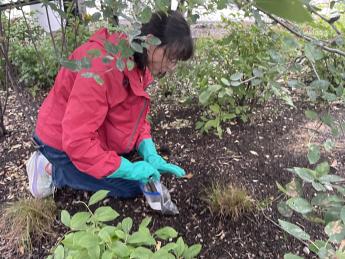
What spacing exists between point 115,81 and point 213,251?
0.79 meters

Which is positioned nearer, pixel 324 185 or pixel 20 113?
pixel 324 185

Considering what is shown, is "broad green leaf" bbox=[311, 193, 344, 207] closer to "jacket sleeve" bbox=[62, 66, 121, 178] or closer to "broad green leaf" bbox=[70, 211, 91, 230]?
"broad green leaf" bbox=[70, 211, 91, 230]

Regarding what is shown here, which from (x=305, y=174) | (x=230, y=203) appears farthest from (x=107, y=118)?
(x=305, y=174)

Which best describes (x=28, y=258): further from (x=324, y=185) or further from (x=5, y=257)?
(x=324, y=185)

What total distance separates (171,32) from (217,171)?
2.96ft

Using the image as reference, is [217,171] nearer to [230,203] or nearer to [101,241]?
[230,203]

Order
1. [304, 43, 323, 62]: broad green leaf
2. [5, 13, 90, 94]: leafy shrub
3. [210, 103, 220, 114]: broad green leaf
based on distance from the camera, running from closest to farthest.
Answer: [304, 43, 323, 62]: broad green leaf
[210, 103, 220, 114]: broad green leaf
[5, 13, 90, 94]: leafy shrub

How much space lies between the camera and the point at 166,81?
9.32ft

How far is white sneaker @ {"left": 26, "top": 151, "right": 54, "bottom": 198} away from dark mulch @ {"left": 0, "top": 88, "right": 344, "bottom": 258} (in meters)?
0.09

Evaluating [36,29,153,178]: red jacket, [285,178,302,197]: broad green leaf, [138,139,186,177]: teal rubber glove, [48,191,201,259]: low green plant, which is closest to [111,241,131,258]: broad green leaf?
[48,191,201,259]: low green plant

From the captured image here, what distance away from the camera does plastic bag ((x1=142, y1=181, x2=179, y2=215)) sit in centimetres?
184

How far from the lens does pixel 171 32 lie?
1.48m

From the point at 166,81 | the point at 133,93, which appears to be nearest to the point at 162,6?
the point at 133,93

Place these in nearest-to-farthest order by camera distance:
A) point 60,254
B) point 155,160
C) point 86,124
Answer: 1. point 60,254
2. point 86,124
3. point 155,160
